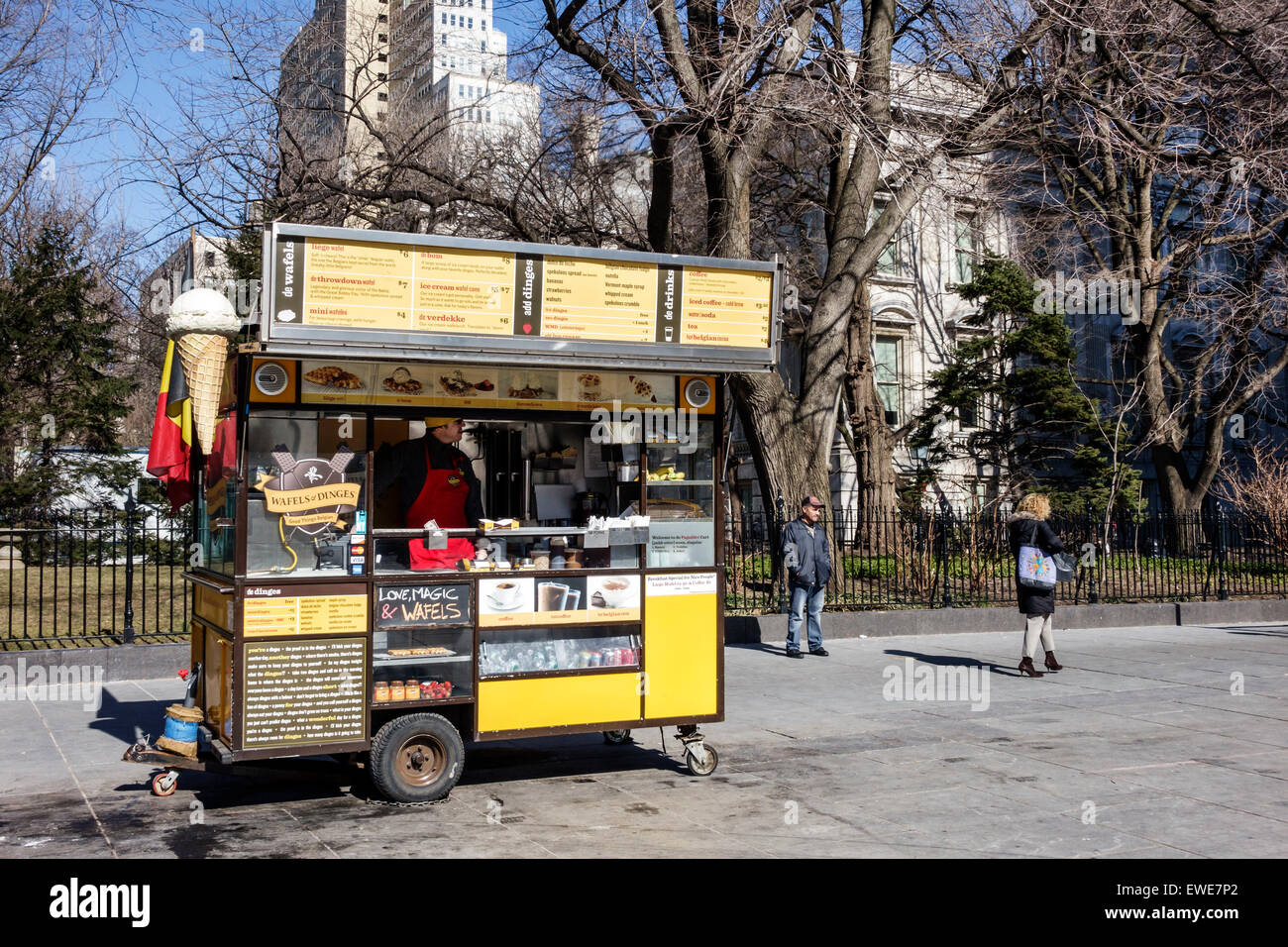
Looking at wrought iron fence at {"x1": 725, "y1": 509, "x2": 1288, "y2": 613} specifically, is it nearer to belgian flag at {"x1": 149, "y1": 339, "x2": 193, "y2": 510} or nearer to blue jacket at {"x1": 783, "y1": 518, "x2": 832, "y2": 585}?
blue jacket at {"x1": 783, "y1": 518, "x2": 832, "y2": 585}

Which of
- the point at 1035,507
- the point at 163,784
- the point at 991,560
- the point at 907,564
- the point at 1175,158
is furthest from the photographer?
the point at 991,560

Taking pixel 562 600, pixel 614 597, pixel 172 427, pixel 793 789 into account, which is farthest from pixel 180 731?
pixel 793 789

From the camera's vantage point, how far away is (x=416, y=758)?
23.7ft

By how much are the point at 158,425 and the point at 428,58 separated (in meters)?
15.7

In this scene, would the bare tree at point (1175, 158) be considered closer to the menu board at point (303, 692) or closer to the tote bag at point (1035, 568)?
the tote bag at point (1035, 568)

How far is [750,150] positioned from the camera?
52.0ft

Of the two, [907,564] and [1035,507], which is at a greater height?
[1035,507]

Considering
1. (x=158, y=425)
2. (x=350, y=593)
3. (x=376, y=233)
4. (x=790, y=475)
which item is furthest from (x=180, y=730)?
(x=790, y=475)

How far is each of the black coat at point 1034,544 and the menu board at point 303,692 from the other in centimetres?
813

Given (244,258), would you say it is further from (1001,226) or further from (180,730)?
(1001,226)

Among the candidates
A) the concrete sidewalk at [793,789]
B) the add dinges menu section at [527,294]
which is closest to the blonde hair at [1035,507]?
the concrete sidewalk at [793,789]

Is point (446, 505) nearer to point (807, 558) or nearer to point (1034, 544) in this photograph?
point (807, 558)

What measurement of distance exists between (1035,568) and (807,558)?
282cm

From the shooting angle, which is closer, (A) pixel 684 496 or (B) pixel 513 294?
(B) pixel 513 294
